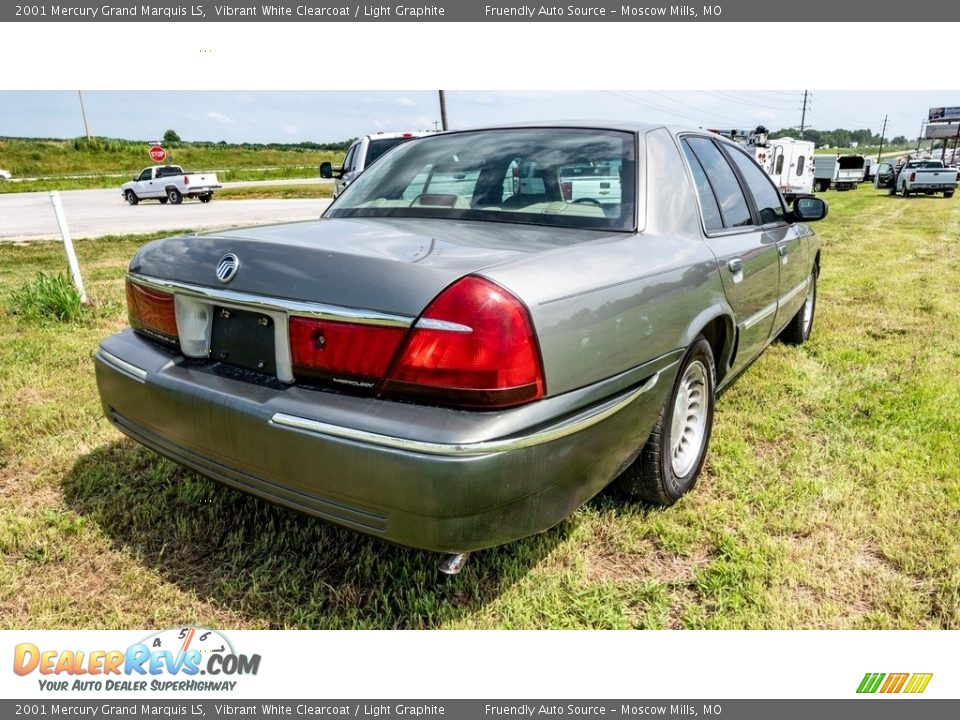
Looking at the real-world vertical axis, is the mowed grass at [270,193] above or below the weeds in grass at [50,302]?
below

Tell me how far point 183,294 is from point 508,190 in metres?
1.23

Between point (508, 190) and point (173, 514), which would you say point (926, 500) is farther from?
point (173, 514)

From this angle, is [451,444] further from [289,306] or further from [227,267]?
[227,267]

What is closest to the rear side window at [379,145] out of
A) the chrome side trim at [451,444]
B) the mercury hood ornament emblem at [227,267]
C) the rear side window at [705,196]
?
the rear side window at [705,196]

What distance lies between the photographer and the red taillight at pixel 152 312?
222 cm

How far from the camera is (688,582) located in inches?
87.5

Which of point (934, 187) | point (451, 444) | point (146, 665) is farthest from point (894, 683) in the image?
point (934, 187)

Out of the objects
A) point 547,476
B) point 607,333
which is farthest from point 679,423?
point 547,476

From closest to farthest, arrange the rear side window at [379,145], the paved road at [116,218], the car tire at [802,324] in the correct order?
the car tire at [802,324]
the rear side window at [379,145]
the paved road at [116,218]

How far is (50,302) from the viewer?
5.39m

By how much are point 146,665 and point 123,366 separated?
100 cm

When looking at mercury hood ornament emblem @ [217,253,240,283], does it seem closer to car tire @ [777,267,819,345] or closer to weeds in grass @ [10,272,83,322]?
car tire @ [777,267,819,345]

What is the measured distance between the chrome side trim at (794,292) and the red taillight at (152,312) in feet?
10.1

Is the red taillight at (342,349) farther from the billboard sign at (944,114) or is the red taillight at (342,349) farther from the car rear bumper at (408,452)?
the billboard sign at (944,114)
